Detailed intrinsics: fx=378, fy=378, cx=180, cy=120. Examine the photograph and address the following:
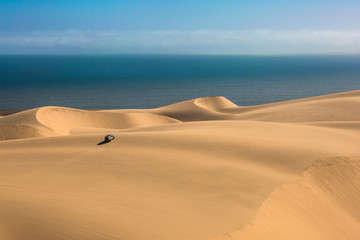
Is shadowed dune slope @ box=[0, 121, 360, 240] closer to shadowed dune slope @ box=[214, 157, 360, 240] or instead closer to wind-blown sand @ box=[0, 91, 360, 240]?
wind-blown sand @ box=[0, 91, 360, 240]

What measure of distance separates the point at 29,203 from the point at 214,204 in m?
3.69

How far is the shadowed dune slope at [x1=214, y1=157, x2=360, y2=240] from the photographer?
292 inches

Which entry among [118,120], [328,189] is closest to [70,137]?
[328,189]

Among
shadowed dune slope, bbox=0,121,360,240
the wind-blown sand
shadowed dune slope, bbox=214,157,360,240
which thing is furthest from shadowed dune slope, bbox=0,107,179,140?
shadowed dune slope, bbox=214,157,360,240

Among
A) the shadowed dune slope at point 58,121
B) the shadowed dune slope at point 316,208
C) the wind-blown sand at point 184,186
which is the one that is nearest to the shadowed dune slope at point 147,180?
the wind-blown sand at point 184,186

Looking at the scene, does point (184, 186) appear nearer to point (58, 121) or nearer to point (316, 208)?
point (316, 208)

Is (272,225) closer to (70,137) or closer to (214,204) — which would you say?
(214,204)

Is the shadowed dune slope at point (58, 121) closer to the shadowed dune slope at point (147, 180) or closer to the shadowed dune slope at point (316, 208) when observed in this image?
the shadowed dune slope at point (147, 180)

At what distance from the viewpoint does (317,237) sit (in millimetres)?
7973

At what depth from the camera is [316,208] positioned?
9258 millimetres

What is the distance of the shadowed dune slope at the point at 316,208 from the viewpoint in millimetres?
7426

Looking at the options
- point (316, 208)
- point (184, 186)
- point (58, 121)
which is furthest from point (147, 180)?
point (58, 121)

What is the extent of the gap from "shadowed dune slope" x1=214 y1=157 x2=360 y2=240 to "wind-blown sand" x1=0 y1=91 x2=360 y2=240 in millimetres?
31

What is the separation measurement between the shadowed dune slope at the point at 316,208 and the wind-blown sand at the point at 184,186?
0.10ft
